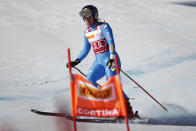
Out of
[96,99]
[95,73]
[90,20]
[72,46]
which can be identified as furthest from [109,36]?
[72,46]

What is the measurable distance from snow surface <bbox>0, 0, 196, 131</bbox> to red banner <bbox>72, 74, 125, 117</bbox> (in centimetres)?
330

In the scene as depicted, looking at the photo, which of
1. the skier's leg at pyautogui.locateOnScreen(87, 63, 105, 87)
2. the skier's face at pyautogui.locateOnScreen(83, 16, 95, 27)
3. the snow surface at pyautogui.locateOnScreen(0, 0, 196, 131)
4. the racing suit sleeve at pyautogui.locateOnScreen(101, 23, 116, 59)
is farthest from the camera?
the snow surface at pyautogui.locateOnScreen(0, 0, 196, 131)

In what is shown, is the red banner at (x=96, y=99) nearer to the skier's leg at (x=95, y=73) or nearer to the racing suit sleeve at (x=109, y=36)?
the racing suit sleeve at (x=109, y=36)

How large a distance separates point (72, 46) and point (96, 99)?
7.78 metres

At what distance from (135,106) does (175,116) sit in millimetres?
1082

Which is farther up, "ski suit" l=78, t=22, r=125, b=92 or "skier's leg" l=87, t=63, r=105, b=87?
"ski suit" l=78, t=22, r=125, b=92

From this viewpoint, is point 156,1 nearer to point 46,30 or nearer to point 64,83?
point 46,30

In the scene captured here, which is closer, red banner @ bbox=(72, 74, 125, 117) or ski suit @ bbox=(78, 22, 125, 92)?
red banner @ bbox=(72, 74, 125, 117)

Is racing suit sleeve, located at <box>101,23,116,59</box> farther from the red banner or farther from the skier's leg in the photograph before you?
the red banner

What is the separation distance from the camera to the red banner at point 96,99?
4.01m

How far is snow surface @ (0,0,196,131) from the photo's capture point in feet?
28.8

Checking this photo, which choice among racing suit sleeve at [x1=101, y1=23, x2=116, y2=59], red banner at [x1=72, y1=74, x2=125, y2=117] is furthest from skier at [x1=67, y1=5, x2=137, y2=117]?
red banner at [x1=72, y1=74, x2=125, y2=117]

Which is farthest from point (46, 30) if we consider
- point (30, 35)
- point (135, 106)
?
point (135, 106)

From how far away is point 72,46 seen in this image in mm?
11727
